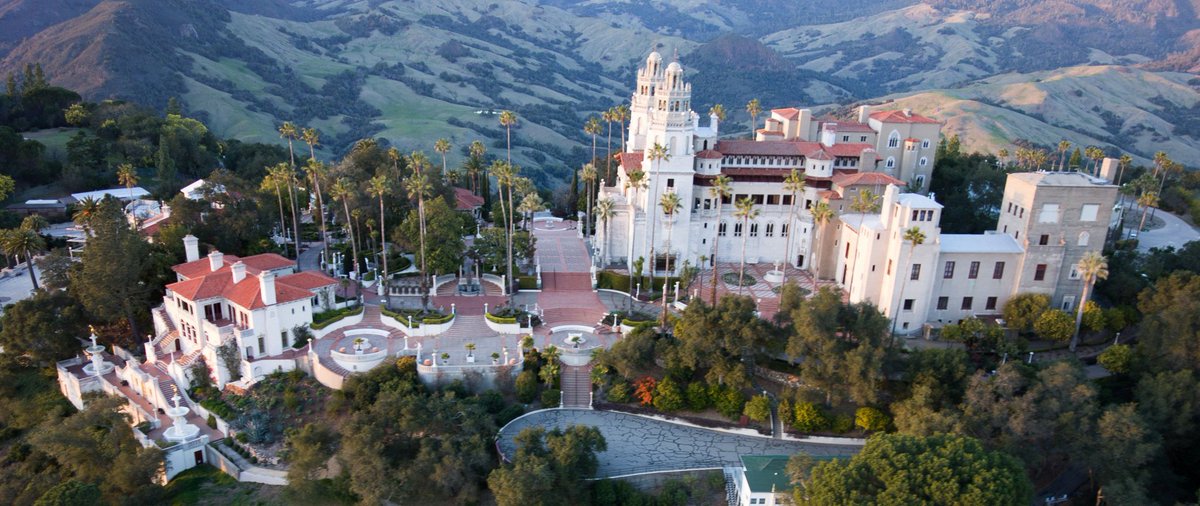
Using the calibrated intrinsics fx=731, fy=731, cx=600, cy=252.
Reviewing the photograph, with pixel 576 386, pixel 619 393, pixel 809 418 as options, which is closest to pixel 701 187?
pixel 576 386

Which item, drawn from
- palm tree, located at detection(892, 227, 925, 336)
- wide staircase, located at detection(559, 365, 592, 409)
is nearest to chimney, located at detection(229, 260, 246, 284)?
wide staircase, located at detection(559, 365, 592, 409)

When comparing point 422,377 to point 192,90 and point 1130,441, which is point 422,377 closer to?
point 1130,441

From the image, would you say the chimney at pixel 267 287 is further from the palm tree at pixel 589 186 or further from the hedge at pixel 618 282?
the palm tree at pixel 589 186

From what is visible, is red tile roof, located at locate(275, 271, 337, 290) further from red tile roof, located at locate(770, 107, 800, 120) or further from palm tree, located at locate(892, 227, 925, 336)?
red tile roof, located at locate(770, 107, 800, 120)

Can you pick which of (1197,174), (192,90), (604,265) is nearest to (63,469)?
(604,265)

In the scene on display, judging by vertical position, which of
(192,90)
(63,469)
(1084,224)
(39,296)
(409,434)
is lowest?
(63,469)

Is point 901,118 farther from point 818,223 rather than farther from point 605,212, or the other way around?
point 605,212

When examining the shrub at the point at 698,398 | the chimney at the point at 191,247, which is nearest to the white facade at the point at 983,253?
the shrub at the point at 698,398
